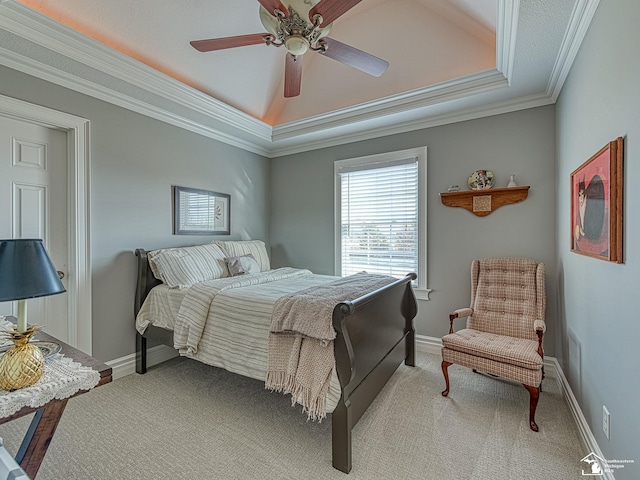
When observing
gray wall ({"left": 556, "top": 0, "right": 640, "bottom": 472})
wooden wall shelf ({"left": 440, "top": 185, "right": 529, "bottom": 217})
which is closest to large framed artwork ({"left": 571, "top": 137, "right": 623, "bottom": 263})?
gray wall ({"left": 556, "top": 0, "right": 640, "bottom": 472})

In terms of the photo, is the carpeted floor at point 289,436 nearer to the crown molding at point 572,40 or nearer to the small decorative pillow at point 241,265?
the small decorative pillow at point 241,265

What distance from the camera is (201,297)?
7.85 ft

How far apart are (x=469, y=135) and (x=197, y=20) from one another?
2.87 m

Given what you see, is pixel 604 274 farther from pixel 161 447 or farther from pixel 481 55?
pixel 161 447

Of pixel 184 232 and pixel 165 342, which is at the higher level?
pixel 184 232

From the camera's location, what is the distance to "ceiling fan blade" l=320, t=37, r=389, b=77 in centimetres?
203

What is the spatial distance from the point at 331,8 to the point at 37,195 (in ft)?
8.70

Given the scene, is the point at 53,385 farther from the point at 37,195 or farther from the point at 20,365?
the point at 37,195

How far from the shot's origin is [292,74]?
236 cm

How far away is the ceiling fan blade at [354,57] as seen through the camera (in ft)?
6.66

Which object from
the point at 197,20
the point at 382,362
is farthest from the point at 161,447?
the point at 197,20

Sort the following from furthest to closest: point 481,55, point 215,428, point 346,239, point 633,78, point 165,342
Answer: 1. point 346,239
2. point 481,55
3. point 165,342
4. point 215,428
5. point 633,78

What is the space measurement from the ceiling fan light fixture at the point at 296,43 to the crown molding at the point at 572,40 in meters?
1.61
